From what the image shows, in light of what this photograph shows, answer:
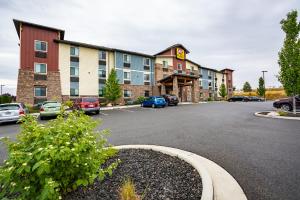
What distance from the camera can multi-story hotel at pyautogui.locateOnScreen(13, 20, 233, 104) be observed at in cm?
2369

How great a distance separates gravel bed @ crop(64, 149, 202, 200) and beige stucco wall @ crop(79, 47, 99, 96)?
1010 inches

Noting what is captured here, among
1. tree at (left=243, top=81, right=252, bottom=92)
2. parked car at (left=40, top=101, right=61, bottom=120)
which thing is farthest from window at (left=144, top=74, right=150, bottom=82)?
tree at (left=243, top=81, right=252, bottom=92)

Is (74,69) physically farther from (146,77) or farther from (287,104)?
(287,104)

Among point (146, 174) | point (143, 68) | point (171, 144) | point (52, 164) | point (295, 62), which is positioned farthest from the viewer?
point (143, 68)

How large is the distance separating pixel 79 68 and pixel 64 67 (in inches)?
87.2

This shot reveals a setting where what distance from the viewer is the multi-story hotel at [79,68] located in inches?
933

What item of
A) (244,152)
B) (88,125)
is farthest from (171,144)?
(88,125)

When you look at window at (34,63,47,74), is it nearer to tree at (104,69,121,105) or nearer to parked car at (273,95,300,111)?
tree at (104,69,121,105)

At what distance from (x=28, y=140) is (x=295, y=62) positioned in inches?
724

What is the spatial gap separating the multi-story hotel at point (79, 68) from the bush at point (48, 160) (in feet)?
79.9

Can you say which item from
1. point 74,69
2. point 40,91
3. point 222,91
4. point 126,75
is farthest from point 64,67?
point 222,91

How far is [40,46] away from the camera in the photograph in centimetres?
2455

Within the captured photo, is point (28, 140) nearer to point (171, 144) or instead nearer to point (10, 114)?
point (171, 144)

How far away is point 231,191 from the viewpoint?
3102 millimetres
